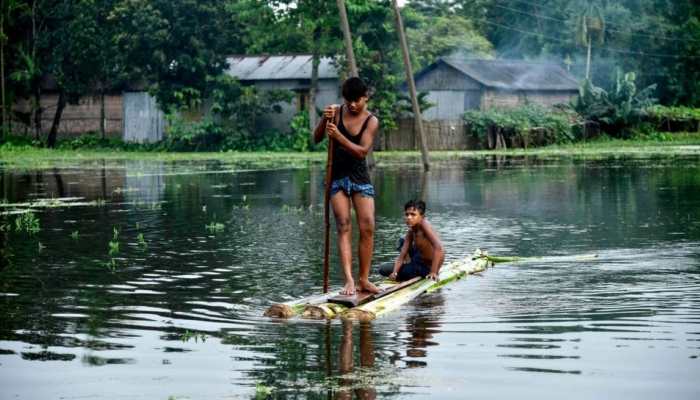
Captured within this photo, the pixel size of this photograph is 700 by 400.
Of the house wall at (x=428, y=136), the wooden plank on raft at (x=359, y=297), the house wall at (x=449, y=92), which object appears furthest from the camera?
the house wall at (x=449, y=92)

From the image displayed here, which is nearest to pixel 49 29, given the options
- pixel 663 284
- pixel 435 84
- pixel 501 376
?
pixel 435 84

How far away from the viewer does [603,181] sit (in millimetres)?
29828

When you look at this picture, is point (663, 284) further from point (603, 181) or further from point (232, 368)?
point (603, 181)

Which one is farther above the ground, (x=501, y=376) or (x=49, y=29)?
(x=49, y=29)

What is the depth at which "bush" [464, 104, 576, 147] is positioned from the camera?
5366 cm

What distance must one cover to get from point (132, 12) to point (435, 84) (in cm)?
1580

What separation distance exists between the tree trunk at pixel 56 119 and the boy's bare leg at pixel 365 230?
48.7 m

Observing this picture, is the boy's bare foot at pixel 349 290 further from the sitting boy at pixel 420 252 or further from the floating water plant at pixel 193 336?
the sitting boy at pixel 420 252

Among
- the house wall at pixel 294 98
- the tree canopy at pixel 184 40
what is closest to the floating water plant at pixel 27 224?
the tree canopy at pixel 184 40

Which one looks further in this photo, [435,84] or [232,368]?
[435,84]

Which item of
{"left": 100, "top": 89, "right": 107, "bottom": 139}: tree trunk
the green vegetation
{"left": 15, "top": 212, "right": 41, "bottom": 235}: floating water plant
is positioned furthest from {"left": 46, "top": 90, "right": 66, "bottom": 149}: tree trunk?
the green vegetation

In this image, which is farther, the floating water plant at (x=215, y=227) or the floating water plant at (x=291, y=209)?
the floating water plant at (x=291, y=209)

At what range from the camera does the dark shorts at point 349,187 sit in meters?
10.9

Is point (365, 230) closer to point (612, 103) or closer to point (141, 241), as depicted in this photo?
point (141, 241)
